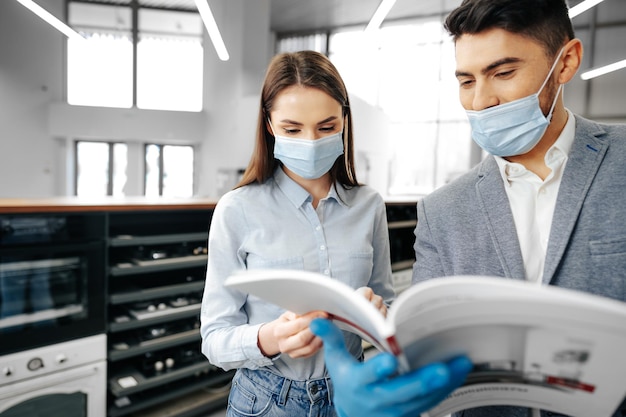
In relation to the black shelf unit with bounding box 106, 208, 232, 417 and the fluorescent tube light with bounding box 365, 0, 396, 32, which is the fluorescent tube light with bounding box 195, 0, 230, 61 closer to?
the fluorescent tube light with bounding box 365, 0, 396, 32

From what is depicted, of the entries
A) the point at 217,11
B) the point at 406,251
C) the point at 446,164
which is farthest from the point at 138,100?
the point at 406,251

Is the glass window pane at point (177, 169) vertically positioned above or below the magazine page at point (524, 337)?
above

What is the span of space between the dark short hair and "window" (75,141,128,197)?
34.1 ft

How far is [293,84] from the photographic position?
1.23 metres

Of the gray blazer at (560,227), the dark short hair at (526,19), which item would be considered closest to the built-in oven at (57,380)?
the gray blazer at (560,227)

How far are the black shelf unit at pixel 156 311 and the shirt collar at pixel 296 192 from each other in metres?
1.29

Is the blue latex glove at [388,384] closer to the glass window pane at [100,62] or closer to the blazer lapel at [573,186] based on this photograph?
the blazer lapel at [573,186]

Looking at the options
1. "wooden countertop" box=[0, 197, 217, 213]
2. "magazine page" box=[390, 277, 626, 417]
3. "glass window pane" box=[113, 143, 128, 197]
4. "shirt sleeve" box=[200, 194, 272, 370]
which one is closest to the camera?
"magazine page" box=[390, 277, 626, 417]

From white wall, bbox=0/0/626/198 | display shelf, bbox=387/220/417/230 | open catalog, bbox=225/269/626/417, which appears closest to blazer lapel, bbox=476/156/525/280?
open catalog, bbox=225/269/626/417

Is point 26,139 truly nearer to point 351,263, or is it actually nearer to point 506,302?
point 351,263

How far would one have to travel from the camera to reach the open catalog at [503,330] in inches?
22.7

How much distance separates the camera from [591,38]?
939 centimetres

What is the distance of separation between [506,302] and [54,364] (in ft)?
7.22

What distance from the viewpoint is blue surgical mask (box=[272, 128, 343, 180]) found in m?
1.26
